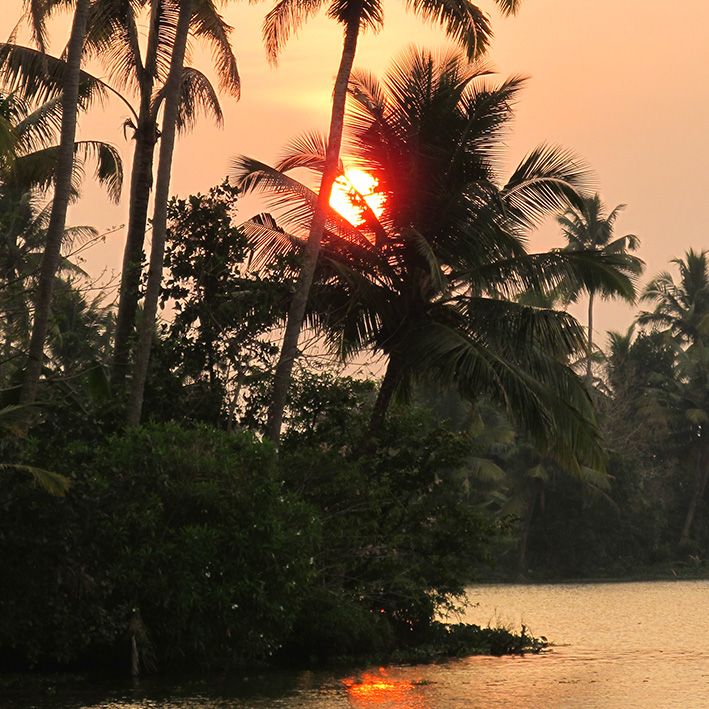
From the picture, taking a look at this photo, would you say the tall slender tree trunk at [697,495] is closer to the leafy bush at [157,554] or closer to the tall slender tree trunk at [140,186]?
the tall slender tree trunk at [140,186]

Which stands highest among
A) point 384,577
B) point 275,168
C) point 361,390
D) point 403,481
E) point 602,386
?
point 602,386

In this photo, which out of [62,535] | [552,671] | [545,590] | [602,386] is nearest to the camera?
[62,535]

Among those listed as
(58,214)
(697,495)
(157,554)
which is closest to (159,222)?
(58,214)

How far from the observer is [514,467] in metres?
66.0

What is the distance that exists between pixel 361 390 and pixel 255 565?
22.8 feet

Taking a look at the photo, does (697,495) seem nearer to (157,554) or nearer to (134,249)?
(134,249)

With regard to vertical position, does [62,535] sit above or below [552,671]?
above

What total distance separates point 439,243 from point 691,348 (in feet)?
150

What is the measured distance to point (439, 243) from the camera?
28.4 meters

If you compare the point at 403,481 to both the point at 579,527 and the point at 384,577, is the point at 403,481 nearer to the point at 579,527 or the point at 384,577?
the point at 384,577

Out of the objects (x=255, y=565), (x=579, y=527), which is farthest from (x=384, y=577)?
(x=579, y=527)

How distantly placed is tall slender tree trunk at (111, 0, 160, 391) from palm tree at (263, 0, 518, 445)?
2.38 m

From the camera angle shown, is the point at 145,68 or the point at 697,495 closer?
the point at 145,68

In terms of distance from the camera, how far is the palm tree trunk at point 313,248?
25.6 metres
